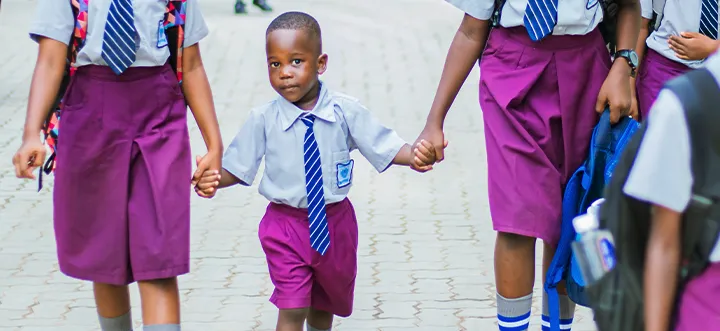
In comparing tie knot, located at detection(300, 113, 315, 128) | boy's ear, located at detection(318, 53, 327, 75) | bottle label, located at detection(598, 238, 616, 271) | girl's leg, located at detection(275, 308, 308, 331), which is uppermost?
boy's ear, located at detection(318, 53, 327, 75)

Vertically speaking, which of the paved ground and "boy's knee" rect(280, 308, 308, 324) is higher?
"boy's knee" rect(280, 308, 308, 324)

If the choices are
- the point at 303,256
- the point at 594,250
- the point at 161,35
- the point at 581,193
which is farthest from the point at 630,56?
the point at 594,250

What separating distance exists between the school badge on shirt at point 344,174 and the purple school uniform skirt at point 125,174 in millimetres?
561

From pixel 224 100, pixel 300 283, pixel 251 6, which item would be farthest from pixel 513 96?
pixel 251 6

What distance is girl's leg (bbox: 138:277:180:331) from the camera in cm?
445

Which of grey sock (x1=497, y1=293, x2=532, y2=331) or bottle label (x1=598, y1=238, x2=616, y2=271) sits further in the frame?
grey sock (x1=497, y1=293, x2=532, y2=331)

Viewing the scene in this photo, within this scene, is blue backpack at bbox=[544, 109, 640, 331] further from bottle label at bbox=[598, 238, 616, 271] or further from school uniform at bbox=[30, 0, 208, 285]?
bottle label at bbox=[598, 238, 616, 271]

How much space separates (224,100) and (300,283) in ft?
22.2

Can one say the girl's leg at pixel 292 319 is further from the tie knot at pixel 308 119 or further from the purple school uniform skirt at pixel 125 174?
the tie knot at pixel 308 119

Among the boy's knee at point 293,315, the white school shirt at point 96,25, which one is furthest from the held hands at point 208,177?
the boy's knee at point 293,315

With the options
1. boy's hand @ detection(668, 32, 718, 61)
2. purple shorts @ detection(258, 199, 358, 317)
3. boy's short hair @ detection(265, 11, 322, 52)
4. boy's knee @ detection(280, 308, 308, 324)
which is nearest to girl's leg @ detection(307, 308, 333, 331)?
purple shorts @ detection(258, 199, 358, 317)

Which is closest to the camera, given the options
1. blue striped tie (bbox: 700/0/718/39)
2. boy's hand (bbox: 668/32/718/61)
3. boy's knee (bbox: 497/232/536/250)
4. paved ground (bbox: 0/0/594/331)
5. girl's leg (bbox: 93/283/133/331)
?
boy's knee (bbox: 497/232/536/250)

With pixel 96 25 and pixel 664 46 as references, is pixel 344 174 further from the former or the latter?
pixel 664 46

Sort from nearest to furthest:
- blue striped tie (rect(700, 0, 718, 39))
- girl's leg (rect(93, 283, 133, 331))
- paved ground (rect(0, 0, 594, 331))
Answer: girl's leg (rect(93, 283, 133, 331)) < blue striped tie (rect(700, 0, 718, 39)) < paved ground (rect(0, 0, 594, 331))
